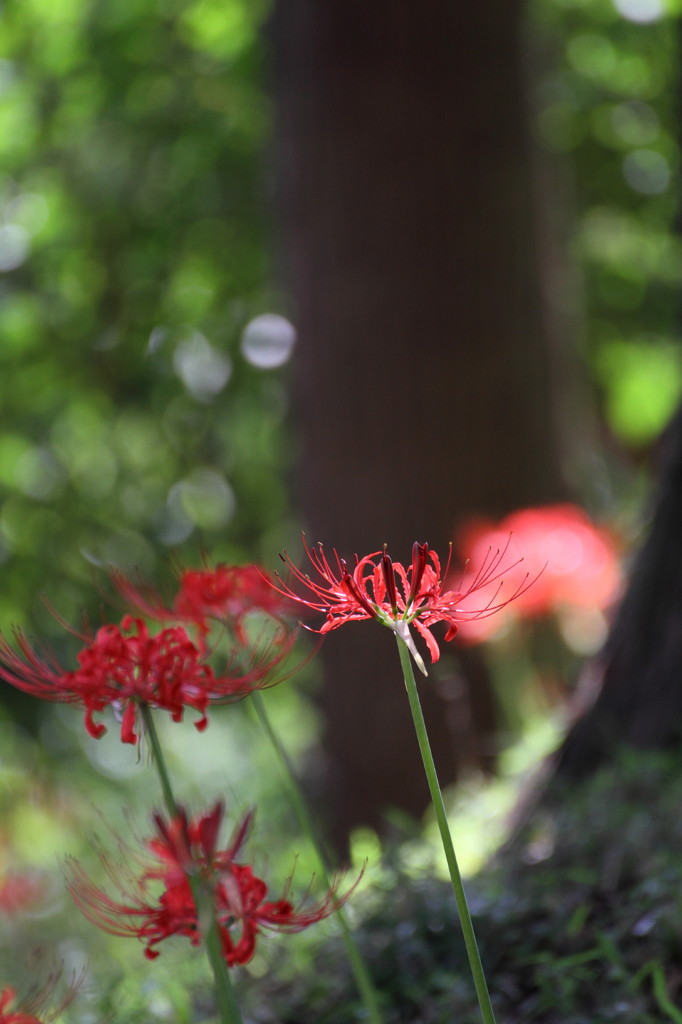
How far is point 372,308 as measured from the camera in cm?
336

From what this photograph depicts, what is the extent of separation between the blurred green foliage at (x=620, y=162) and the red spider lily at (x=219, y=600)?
143 inches

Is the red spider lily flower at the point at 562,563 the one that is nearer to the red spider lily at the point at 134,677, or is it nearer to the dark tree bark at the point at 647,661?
the dark tree bark at the point at 647,661

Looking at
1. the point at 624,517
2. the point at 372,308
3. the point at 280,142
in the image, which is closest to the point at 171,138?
the point at 280,142

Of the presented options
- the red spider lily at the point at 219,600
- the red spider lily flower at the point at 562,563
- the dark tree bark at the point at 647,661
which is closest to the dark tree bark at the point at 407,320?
the red spider lily flower at the point at 562,563

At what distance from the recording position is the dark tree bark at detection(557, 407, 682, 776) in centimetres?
198

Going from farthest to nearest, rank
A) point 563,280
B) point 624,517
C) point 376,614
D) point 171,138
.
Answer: point 171,138
point 563,280
point 624,517
point 376,614

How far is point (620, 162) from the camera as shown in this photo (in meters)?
Result: 5.05

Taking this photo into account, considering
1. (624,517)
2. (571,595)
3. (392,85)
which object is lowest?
(571,595)

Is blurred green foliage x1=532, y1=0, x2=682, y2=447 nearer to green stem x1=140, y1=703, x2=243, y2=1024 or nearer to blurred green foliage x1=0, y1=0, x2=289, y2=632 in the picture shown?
blurred green foliage x1=0, y1=0, x2=289, y2=632

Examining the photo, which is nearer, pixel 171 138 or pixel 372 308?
pixel 372 308

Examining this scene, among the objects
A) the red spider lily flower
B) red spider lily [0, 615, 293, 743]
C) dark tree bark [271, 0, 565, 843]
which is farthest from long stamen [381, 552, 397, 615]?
dark tree bark [271, 0, 565, 843]

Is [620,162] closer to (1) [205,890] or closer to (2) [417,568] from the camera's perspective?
(2) [417,568]

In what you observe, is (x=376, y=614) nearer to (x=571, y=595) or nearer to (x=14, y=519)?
(x=571, y=595)

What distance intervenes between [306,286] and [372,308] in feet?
0.89
